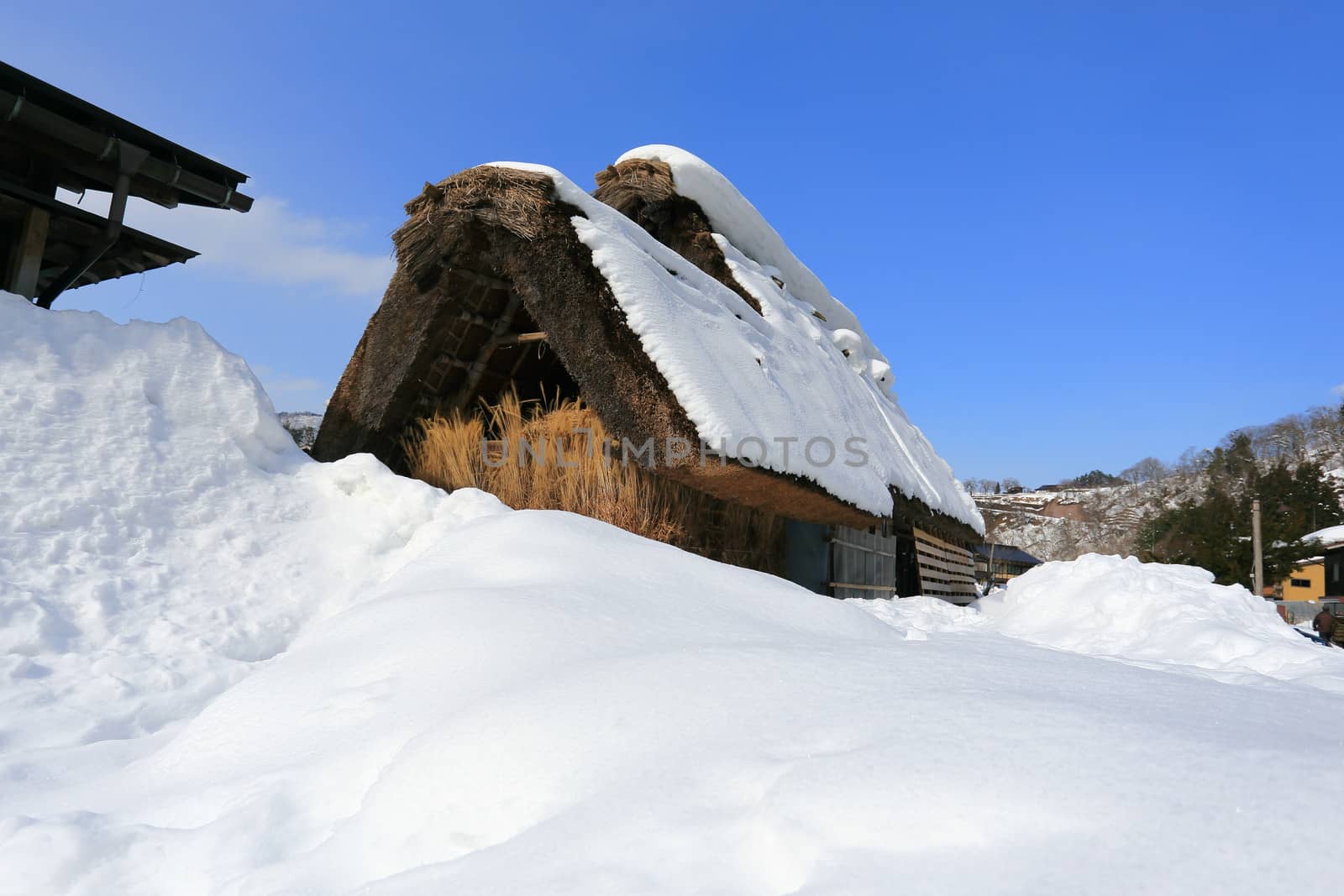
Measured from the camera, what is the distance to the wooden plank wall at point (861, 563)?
21.4 ft

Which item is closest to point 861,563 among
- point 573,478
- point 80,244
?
point 573,478

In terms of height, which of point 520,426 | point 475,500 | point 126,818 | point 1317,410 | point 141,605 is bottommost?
point 126,818

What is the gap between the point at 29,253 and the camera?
579 centimetres

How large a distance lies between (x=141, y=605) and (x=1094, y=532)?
214 ft

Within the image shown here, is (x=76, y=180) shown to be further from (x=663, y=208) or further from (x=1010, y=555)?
(x=1010, y=555)

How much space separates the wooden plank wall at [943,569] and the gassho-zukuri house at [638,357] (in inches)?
70.7

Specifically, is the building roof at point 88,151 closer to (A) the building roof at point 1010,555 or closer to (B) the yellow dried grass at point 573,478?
(B) the yellow dried grass at point 573,478

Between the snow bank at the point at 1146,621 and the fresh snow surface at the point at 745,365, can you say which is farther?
the fresh snow surface at the point at 745,365

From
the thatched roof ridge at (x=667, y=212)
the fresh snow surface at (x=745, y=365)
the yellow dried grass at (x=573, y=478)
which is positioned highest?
the thatched roof ridge at (x=667, y=212)

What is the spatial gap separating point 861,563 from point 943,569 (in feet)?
13.7

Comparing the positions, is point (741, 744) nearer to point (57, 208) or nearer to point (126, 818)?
point (126, 818)

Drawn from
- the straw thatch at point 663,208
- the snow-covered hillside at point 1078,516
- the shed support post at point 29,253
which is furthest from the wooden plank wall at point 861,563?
the snow-covered hillside at point 1078,516

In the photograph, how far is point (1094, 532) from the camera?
190ft

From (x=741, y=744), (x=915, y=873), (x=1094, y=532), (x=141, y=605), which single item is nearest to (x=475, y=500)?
(x=141, y=605)
